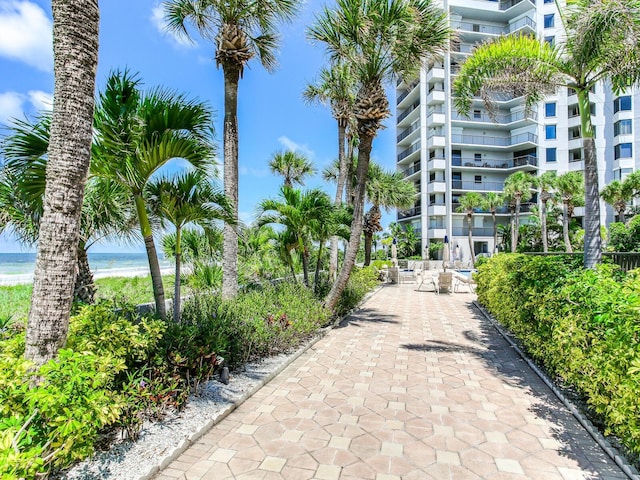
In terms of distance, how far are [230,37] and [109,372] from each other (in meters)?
7.02

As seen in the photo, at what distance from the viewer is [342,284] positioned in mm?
9203

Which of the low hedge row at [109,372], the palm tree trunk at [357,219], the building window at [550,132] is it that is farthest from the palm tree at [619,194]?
the low hedge row at [109,372]

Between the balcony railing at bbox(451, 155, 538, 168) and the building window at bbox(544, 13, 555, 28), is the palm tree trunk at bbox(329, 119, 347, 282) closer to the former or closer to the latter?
the balcony railing at bbox(451, 155, 538, 168)

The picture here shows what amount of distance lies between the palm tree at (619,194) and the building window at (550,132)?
1143 centimetres

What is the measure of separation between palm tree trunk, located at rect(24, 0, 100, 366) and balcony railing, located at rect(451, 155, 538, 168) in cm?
3888

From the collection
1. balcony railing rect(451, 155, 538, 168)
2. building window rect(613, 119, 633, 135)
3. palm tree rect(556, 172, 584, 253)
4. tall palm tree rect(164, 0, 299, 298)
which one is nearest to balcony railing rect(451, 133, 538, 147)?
balcony railing rect(451, 155, 538, 168)

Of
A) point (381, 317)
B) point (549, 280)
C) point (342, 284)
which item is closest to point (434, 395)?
point (549, 280)

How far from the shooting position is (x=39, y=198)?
420 centimetres

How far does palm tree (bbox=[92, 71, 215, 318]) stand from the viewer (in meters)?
4.36

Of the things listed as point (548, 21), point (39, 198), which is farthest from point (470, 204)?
point (39, 198)

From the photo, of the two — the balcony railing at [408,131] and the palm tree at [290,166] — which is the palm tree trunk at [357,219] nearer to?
the palm tree at [290,166]

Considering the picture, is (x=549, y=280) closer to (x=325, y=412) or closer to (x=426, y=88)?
(x=325, y=412)

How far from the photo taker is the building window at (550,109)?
37.3 m

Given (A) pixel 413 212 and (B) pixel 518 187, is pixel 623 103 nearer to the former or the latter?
(B) pixel 518 187
